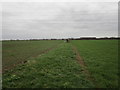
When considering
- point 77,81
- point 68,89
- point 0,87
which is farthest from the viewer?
point 77,81

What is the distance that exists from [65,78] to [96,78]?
1.77 metres

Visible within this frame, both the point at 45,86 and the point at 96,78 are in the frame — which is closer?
the point at 45,86

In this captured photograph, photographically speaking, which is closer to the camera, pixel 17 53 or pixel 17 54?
pixel 17 54

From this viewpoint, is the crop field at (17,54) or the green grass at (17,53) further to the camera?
the green grass at (17,53)

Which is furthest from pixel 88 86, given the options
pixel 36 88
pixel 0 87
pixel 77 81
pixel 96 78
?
pixel 0 87

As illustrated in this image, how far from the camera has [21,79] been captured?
7328mm

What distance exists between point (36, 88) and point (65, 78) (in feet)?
Result: 6.16

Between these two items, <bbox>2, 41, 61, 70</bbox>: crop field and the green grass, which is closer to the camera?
<bbox>2, 41, 61, 70</bbox>: crop field

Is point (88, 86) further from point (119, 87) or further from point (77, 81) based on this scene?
point (119, 87)

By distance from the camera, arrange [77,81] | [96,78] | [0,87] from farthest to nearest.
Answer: [96,78], [77,81], [0,87]

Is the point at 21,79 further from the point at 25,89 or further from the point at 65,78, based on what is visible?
the point at 65,78

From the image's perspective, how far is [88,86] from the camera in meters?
6.17

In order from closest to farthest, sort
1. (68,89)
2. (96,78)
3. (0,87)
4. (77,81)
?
(68,89) → (0,87) → (77,81) → (96,78)

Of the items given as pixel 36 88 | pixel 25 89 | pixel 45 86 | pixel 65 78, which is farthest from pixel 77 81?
pixel 25 89
